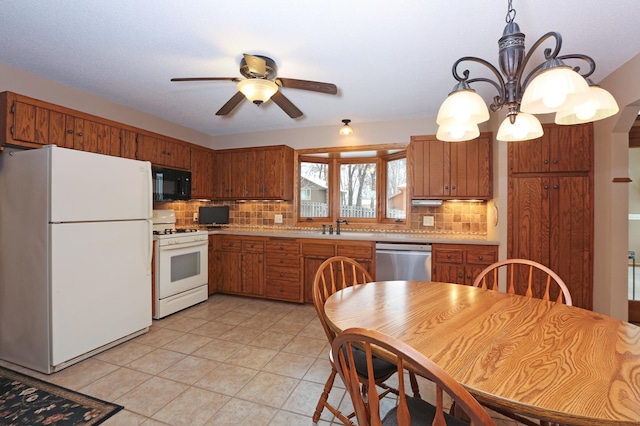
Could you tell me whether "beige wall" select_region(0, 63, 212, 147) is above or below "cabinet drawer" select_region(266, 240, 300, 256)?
above

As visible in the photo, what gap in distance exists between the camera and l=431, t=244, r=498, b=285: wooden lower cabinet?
10.1 feet

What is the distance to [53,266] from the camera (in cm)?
210

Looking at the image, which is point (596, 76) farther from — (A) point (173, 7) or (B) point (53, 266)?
(B) point (53, 266)

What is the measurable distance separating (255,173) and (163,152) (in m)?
1.19

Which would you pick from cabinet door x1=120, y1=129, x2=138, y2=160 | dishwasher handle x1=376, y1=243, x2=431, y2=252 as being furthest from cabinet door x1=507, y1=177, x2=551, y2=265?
cabinet door x1=120, y1=129, x2=138, y2=160

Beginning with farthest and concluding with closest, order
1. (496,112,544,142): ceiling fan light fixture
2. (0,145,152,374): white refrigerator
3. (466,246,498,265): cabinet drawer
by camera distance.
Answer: (466,246,498,265): cabinet drawer, (0,145,152,374): white refrigerator, (496,112,544,142): ceiling fan light fixture

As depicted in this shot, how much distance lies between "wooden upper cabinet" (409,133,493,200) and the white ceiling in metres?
0.64

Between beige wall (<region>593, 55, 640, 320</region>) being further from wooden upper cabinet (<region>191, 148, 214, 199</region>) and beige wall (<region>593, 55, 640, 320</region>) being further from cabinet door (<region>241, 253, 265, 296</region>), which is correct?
wooden upper cabinet (<region>191, 148, 214, 199</region>)

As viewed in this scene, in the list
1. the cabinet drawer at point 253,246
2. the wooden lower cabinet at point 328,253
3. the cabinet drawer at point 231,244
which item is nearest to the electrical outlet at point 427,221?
the wooden lower cabinet at point 328,253

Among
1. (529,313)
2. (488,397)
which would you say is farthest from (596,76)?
(488,397)

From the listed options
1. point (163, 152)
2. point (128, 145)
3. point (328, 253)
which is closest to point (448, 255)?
point (328, 253)

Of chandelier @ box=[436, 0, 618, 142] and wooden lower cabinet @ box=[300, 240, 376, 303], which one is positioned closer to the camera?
chandelier @ box=[436, 0, 618, 142]

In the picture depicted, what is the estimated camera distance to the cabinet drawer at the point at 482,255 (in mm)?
3061

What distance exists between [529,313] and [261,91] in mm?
2102
